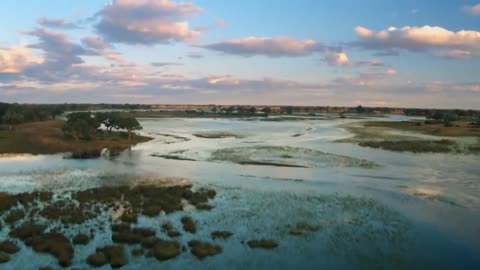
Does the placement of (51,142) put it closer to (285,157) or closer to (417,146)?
(285,157)

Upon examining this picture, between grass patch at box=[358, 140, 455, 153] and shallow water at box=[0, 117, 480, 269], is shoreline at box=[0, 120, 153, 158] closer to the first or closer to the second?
shallow water at box=[0, 117, 480, 269]

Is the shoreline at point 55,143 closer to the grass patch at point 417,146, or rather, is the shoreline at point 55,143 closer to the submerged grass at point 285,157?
the submerged grass at point 285,157

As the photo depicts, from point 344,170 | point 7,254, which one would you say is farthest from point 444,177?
point 7,254

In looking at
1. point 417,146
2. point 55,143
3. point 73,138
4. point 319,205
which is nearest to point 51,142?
point 55,143

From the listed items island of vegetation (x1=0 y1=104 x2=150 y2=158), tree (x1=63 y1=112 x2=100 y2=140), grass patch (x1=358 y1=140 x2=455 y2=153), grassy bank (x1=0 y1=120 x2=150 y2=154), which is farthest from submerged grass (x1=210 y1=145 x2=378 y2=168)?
tree (x1=63 y1=112 x2=100 y2=140)

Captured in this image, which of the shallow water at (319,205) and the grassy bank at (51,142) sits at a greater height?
the grassy bank at (51,142)

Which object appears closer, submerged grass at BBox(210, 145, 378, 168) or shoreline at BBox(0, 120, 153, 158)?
submerged grass at BBox(210, 145, 378, 168)

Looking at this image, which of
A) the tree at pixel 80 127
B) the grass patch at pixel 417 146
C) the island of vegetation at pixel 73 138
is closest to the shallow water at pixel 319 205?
the island of vegetation at pixel 73 138
